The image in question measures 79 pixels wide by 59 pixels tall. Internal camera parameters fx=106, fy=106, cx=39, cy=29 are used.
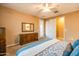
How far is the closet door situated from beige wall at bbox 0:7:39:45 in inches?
7.5

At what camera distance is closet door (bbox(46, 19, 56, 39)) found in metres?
1.81

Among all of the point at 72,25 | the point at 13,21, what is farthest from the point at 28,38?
the point at 72,25

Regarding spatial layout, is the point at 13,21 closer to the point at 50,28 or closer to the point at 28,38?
the point at 28,38

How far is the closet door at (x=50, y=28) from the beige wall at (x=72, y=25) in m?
0.21

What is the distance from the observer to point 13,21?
1761mm

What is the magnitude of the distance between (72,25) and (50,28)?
369mm

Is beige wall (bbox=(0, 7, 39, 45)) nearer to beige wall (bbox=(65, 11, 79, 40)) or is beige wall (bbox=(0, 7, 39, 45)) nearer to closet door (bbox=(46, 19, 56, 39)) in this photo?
closet door (bbox=(46, 19, 56, 39))

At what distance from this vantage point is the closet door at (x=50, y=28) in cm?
181

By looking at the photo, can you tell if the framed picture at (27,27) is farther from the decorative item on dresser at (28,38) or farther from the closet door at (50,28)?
the closet door at (50,28)

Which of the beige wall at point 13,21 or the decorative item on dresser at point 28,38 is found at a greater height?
the beige wall at point 13,21

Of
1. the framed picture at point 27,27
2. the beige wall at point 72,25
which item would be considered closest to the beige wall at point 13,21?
the framed picture at point 27,27

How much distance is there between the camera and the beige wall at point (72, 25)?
5.38ft

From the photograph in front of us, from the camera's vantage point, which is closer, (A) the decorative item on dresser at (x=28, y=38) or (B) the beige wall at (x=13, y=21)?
(B) the beige wall at (x=13, y=21)

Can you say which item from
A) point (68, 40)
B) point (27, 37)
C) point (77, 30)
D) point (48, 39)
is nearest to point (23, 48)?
point (27, 37)
